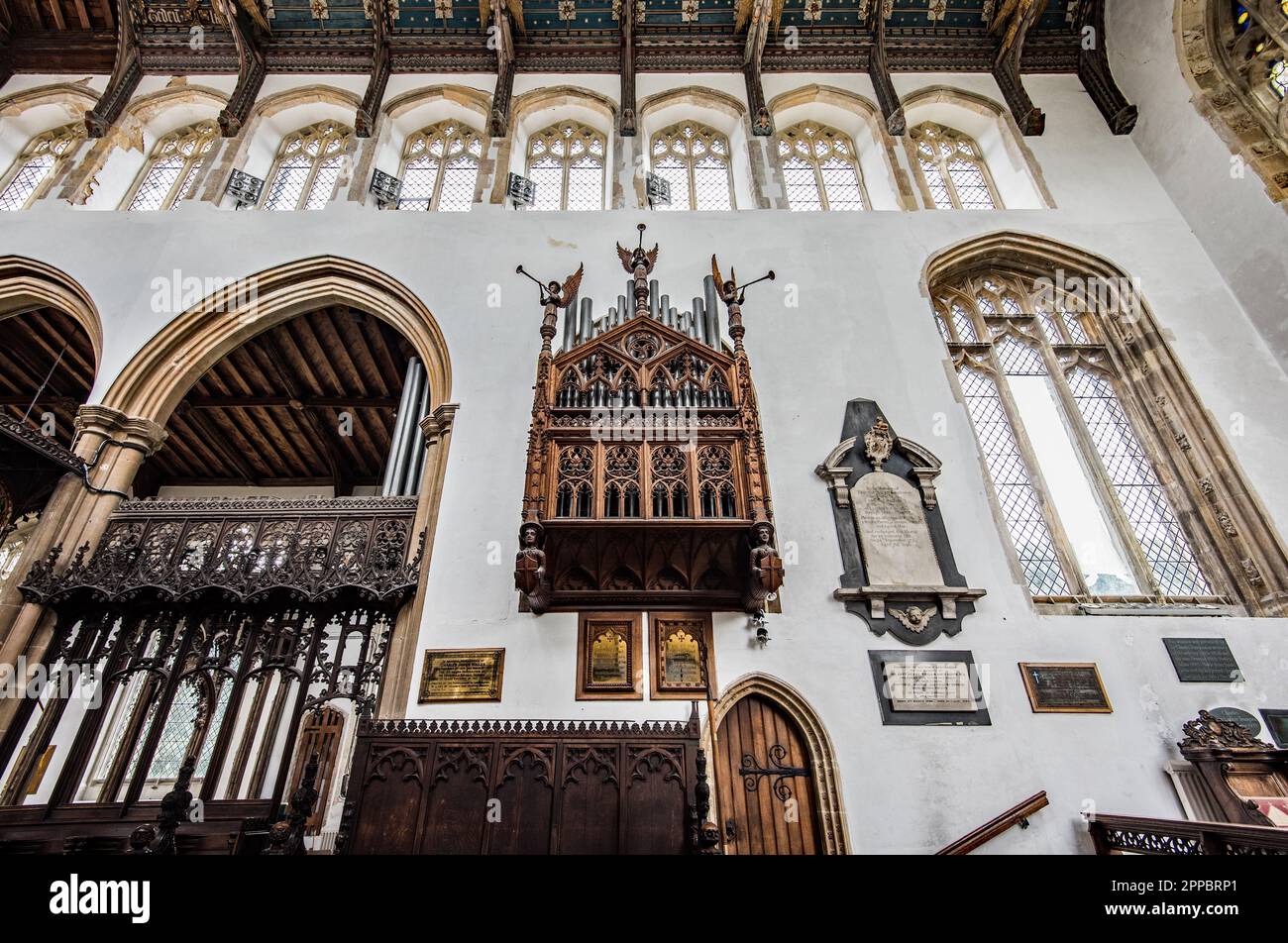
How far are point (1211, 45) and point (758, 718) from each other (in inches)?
426

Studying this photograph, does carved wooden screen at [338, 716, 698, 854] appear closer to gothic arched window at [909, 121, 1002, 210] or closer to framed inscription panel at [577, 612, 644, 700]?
framed inscription panel at [577, 612, 644, 700]

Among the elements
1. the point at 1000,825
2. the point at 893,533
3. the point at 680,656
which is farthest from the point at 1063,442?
the point at 680,656

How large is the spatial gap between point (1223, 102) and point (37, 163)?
1720cm

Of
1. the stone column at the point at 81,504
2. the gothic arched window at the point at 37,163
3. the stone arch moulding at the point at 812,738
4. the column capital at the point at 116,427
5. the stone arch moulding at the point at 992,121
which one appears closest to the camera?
the stone arch moulding at the point at 812,738

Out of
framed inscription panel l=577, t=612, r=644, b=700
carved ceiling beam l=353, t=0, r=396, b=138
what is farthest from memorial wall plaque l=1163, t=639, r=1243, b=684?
carved ceiling beam l=353, t=0, r=396, b=138

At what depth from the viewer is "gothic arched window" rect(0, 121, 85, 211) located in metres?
9.59

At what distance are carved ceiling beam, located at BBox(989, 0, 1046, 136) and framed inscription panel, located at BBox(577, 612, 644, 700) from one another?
31.6 feet

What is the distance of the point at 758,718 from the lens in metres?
5.54

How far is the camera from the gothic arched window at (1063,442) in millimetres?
6586

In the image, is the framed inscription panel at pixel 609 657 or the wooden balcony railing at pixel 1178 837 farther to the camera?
the framed inscription panel at pixel 609 657

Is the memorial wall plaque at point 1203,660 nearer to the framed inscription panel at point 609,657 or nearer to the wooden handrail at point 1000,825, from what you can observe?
the wooden handrail at point 1000,825

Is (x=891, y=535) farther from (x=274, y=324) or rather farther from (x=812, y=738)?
(x=274, y=324)

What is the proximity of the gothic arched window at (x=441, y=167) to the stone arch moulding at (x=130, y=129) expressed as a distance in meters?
3.20

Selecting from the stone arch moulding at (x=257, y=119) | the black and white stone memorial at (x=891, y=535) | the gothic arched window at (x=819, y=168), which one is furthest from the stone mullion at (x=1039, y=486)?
the stone arch moulding at (x=257, y=119)
